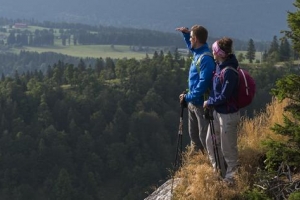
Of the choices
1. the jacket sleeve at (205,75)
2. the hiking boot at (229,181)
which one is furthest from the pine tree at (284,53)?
the hiking boot at (229,181)

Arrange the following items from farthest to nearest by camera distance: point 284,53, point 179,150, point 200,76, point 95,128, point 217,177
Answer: point 284,53 < point 95,128 < point 179,150 < point 200,76 < point 217,177

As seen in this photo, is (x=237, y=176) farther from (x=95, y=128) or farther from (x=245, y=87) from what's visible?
(x=95, y=128)

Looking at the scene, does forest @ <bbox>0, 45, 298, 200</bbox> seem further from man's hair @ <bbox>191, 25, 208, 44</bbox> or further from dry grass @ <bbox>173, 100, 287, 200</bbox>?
man's hair @ <bbox>191, 25, 208, 44</bbox>

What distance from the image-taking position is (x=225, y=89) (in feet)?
21.4

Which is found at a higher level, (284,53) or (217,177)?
(217,177)

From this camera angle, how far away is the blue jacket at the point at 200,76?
7125 mm

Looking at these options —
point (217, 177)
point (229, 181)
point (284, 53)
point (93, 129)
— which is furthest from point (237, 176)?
point (284, 53)

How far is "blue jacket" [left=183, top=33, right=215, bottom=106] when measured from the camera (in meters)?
7.12

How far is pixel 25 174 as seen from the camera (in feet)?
222

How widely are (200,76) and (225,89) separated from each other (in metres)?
0.71

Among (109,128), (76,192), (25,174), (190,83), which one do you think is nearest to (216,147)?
(190,83)

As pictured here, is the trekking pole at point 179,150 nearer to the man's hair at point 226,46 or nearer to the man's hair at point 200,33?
the man's hair at point 200,33

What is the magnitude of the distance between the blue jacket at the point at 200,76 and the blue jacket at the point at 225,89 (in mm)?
268

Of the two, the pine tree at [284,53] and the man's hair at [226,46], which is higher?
the man's hair at [226,46]
